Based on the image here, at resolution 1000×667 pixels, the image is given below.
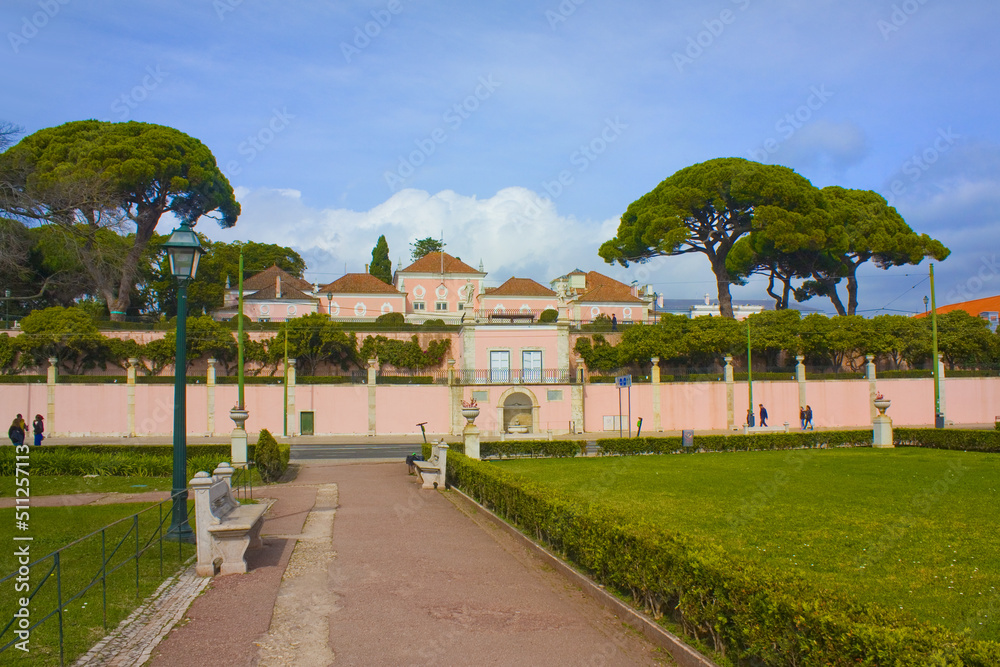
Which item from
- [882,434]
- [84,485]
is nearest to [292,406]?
[84,485]

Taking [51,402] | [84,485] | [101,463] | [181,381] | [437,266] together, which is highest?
[437,266]

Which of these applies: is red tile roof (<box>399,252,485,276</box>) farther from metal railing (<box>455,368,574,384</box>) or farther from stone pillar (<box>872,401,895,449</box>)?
stone pillar (<box>872,401,895,449</box>)

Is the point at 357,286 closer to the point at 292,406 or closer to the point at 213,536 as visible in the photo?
the point at 292,406

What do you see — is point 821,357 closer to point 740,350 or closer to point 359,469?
point 740,350

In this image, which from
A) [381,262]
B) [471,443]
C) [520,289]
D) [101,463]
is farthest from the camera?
[381,262]

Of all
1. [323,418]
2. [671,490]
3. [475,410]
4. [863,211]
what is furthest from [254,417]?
[863,211]

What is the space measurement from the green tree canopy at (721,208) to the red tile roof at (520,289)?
11.6 m

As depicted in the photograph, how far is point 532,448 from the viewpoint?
25172 mm

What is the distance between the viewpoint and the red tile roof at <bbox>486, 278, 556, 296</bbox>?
6144 cm

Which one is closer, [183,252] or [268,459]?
[183,252]

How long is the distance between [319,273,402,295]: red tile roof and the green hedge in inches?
1591

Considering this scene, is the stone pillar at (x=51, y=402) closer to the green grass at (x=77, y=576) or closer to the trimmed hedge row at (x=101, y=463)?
the trimmed hedge row at (x=101, y=463)

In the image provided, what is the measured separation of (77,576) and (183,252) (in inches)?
173

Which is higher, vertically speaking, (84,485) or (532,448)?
(84,485)
